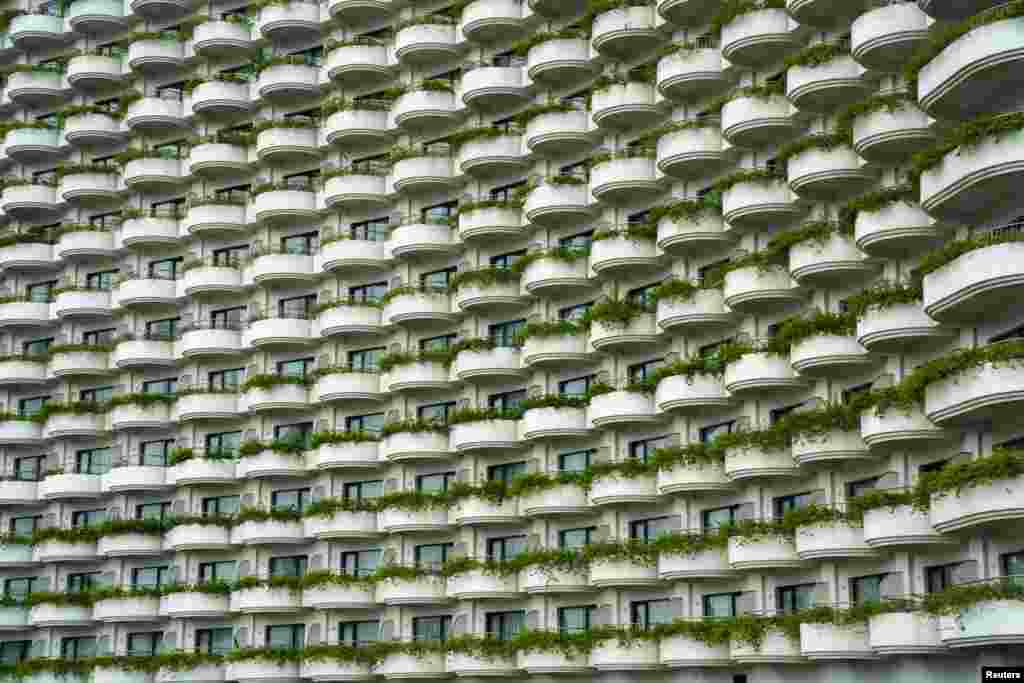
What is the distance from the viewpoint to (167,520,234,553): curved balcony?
241 feet

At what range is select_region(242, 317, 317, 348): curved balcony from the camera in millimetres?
74188

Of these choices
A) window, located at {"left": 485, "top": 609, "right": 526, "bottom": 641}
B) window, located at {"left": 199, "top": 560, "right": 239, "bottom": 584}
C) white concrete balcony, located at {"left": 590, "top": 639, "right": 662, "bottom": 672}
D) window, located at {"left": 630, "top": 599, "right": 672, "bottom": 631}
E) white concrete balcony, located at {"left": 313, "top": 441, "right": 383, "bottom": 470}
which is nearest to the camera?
white concrete balcony, located at {"left": 590, "top": 639, "right": 662, "bottom": 672}

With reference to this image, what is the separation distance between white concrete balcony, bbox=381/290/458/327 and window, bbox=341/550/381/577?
1023cm

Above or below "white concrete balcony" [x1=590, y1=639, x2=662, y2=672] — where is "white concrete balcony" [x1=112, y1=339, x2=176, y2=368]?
above

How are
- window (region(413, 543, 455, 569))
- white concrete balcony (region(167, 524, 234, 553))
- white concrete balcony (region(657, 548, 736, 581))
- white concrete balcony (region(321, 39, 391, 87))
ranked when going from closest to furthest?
1. white concrete balcony (region(657, 548, 736, 581))
2. window (region(413, 543, 455, 569))
3. white concrete balcony (region(167, 524, 234, 553))
4. white concrete balcony (region(321, 39, 391, 87))

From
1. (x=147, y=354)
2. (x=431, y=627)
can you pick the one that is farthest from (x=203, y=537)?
(x=431, y=627)

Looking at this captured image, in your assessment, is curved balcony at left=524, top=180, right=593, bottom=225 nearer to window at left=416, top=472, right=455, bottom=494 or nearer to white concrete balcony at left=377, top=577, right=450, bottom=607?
window at left=416, top=472, right=455, bottom=494

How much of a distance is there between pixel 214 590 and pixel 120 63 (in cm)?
2940

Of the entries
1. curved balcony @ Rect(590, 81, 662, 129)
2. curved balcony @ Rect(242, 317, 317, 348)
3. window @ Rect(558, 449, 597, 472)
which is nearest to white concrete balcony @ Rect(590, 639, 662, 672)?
window @ Rect(558, 449, 597, 472)

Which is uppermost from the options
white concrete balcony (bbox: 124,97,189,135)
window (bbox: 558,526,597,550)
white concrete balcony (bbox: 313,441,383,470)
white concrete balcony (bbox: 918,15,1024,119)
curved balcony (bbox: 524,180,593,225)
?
white concrete balcony (bbox: 124,97,189,135)

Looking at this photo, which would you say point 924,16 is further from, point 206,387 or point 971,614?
point 206,387

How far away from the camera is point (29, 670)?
76.5 meters

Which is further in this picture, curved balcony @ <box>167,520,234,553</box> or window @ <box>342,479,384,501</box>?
curved balcony @ <box>167,520,234,553</box>

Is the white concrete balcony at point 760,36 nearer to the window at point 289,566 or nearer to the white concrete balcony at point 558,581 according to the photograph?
the white concrete balcony at point 558,581
